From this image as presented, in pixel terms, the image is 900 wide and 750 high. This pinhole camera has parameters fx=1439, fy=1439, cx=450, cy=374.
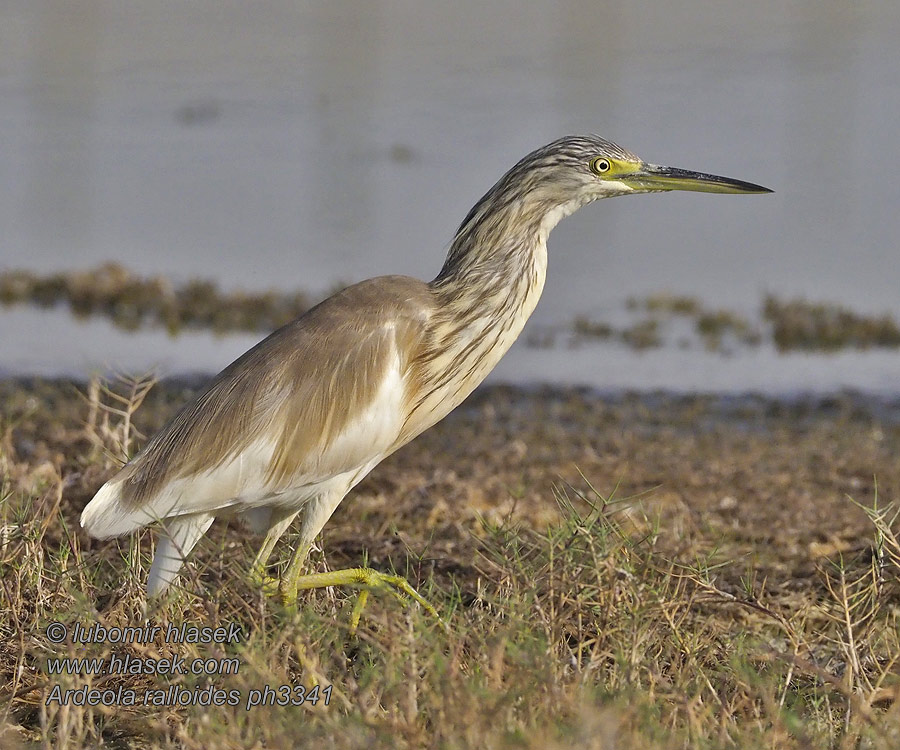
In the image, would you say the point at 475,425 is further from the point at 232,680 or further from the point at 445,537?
the point at 232,680

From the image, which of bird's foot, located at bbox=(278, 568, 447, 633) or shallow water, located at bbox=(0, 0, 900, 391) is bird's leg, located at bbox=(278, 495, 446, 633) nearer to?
bird's foot, located at bbox=(278, 568, 447, 633)

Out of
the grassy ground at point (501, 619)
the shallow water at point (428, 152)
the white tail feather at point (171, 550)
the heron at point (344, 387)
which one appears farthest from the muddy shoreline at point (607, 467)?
the shallow water at point (428, 152)

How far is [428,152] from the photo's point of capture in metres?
14.9

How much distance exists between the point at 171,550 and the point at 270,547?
0.35 m

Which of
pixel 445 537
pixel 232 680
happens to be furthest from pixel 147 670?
pixel 445 537

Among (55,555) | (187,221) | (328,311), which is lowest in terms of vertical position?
(187,221)

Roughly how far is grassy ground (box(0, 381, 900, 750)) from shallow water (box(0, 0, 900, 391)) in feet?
10.4

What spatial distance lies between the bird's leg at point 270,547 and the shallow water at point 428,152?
433 cm

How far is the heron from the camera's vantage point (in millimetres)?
3809

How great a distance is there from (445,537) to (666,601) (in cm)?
148

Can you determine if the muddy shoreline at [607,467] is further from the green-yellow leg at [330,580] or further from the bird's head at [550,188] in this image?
the bird's head at [550,188]

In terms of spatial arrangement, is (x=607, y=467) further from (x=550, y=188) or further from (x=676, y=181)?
(x=550, y=188)

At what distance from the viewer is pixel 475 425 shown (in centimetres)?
708

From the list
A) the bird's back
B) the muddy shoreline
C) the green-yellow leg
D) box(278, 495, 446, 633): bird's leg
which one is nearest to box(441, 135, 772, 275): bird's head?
the bird's back
